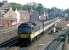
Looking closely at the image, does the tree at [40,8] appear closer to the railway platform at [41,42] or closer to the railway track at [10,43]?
the railway platform at [41,42]

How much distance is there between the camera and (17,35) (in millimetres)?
7102

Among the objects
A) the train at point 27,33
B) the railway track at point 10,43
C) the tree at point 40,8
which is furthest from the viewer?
the tree at point 40,8

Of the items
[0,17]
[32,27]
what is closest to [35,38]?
[32,27]

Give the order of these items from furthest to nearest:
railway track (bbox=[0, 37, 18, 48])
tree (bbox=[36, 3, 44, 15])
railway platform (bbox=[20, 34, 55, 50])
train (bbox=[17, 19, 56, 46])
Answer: tree (bbox=[36, 3, 44, 15]) < train (bbox=[17, 19, 56, 46]) < railway track (bbox=[0, 37, 18, 48]) < railway platform (bbox=[20, 34, 55, 50])

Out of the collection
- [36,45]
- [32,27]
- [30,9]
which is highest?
[30,9]

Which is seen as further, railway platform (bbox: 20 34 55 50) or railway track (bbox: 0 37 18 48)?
railway track (bbox: 0 37 18 48)

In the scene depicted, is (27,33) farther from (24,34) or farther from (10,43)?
(10,43)

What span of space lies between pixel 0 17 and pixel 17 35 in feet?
4.43

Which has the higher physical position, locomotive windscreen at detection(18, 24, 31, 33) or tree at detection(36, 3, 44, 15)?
tree at detection(36, 3, 44, 15)

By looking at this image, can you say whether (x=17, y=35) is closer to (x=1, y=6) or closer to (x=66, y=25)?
(x=66, y=25)

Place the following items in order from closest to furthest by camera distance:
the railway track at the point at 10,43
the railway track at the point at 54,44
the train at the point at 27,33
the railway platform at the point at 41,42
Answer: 1. the railway track at the point at 54,44
2. the railway platform at the point at 41,42
3. the railway track at the point at 10,43
4. the train at the point at 27,33

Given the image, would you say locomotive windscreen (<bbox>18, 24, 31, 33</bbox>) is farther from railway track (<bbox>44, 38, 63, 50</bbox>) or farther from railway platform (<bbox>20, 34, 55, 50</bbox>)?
railway track (<bbox>44, 38, 63, 50</bbox>)

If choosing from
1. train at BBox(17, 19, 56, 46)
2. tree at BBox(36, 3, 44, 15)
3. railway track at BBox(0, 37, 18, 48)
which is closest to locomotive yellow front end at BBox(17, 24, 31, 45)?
train at BBox(17, 19, 56, 46)

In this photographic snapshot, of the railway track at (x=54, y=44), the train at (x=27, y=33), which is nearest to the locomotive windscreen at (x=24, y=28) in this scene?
the train at (x=27, y=33)
